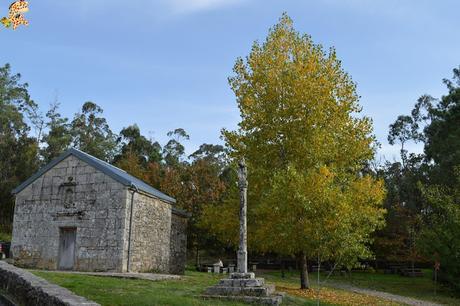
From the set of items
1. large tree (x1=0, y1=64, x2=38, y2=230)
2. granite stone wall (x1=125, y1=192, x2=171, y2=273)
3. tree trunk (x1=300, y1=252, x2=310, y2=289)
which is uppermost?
large tree (x1=0, y1=64, x2=38, y2=230)

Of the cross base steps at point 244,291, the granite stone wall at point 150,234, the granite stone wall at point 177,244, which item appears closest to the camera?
the cross base steps at point 244,291

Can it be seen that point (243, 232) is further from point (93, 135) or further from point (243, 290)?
point (93, 135)

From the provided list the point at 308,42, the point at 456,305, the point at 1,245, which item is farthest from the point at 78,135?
the point at 456,305

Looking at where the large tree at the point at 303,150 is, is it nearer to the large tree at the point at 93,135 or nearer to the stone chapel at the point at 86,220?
the stone chapel at the point at 86,220

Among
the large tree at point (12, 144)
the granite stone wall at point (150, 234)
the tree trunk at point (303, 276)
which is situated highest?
the large tree at point (12, 144)

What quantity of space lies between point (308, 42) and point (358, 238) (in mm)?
8130

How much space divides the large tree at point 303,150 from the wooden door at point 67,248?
7.84 m

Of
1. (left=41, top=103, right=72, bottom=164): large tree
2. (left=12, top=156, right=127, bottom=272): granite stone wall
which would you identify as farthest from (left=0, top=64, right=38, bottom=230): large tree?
(left=12, top=156, right=127, bottom=272): granite stone wall

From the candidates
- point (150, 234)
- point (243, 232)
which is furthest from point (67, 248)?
point (243, 232)

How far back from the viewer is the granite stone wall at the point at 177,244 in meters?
24.6

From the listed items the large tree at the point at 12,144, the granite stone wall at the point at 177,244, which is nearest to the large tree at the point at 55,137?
the large tree at the point at 12,144

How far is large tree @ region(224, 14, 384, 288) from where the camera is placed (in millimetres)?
16281

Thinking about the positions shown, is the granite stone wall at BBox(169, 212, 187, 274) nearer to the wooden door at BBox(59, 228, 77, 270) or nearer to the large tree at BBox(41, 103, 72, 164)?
the wooden door at BBox(59, 228, 77, 270)

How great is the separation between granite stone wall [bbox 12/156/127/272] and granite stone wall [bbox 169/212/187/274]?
5.25 metres
